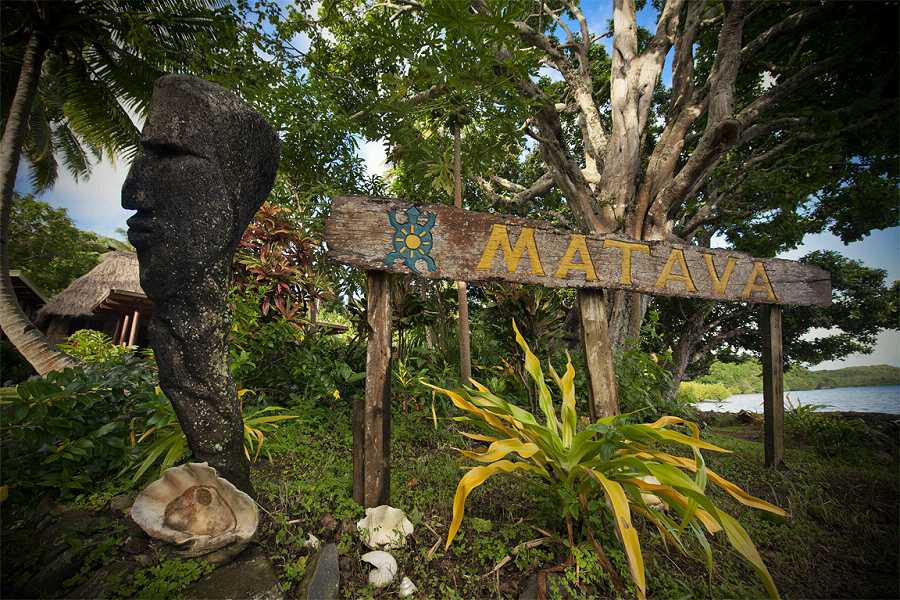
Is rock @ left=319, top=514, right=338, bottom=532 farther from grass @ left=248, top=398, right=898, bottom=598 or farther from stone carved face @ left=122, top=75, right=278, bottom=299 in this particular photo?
stone carved face @ left=122, top=75, right=278, bottom=299

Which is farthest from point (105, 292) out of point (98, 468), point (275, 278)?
point (98, 468)

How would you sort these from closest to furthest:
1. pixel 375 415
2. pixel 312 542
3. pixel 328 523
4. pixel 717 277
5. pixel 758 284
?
pixel 312 542 < pixel 328 523 < pixel 375 415 < pixel 717 277 < pixel 758 284

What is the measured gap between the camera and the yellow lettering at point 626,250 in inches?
110

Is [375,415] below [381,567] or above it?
above

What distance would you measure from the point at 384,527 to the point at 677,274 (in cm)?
287

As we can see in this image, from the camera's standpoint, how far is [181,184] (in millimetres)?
1608

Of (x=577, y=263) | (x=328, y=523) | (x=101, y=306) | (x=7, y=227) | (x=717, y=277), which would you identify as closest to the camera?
(x=328, y=523)

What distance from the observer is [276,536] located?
1771 mm

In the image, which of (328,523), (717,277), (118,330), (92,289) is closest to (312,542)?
(328,523)

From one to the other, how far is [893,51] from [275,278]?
8.33 metres

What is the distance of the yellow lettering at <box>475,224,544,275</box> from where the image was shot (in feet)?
7.99

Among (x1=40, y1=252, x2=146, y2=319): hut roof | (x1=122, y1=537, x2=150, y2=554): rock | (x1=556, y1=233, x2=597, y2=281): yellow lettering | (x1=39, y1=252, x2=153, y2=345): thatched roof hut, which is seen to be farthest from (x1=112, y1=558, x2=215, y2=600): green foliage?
(x1=40, y1=252, x2=146, y2=319): hut roof

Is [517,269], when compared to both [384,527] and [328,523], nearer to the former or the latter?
[384,527]

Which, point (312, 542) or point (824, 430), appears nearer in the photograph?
point (312, 542)
